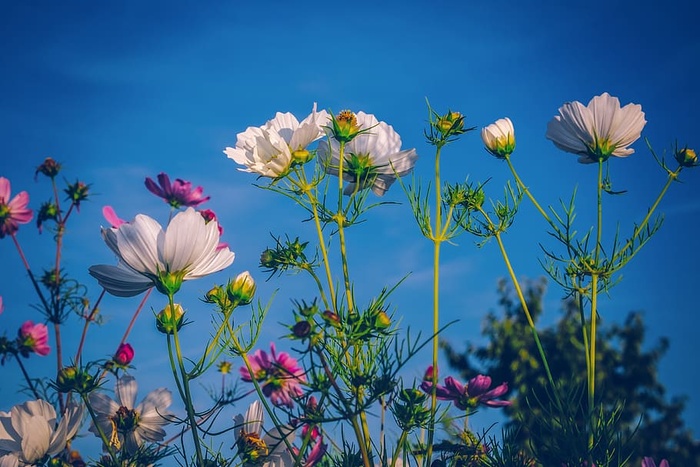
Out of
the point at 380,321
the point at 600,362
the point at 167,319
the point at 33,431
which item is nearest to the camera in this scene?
the point at 380,321

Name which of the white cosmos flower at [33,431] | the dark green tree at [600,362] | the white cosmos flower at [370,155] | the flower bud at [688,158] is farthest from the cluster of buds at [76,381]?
the dark green tree at [600,362]

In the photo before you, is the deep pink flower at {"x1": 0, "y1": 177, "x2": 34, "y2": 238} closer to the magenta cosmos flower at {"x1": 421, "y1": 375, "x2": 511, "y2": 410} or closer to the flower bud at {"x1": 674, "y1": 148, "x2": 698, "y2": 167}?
the magenta cosmos flower at {"x1": 421, "y1": 375, "x2": 511, "y2": 410}

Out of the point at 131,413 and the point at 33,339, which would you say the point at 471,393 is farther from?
the point at 33,339

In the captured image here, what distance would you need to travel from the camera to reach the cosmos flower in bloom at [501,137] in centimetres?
166

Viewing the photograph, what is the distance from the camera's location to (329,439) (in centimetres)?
135

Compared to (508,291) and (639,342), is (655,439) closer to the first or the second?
(639,342)

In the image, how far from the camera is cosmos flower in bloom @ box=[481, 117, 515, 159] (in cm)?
166

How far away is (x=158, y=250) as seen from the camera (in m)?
1.26

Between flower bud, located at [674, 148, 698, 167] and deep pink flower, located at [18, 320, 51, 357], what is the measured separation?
8.74 feet

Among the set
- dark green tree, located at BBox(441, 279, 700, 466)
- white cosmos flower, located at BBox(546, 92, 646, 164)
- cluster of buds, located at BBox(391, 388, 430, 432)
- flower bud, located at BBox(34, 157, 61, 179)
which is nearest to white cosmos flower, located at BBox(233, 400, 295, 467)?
cluster of buds, located at BBox(391, 388, 430, 432)

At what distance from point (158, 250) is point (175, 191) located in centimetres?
148

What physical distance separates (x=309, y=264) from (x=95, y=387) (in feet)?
2.04

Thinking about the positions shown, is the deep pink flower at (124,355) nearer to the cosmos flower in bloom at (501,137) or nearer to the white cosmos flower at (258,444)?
the white cosmos flower at (258,444)

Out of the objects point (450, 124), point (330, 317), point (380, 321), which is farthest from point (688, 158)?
point (330, 317)
